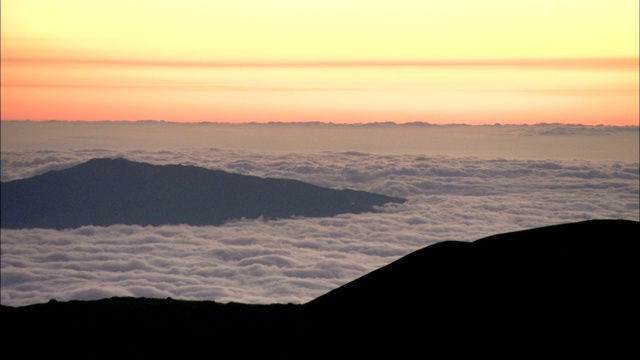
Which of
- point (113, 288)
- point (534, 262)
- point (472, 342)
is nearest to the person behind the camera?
point (472, 342)

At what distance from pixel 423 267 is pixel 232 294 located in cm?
14065

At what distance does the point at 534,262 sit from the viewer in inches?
981

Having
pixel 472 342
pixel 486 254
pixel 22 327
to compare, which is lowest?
pixel 22 327

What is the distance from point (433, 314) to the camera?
2333 cm

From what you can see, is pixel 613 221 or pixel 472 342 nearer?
pixel 472 342

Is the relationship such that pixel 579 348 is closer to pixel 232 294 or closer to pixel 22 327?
pixel 22 327

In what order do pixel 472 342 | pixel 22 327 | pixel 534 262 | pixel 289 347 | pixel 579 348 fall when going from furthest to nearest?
1. pixel 22 327
2. pixel 534 262
3. pixel 289 347
4. pixel 472 342
5. pixel 579 348

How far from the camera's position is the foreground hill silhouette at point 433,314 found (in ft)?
68.0

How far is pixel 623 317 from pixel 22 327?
20873mm

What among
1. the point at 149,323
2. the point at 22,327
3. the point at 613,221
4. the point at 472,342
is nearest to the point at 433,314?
the point at 472,342

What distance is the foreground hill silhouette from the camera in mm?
20719

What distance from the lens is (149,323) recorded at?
2669cm

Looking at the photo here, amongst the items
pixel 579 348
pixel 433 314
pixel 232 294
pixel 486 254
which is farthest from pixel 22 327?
pixel 232 294

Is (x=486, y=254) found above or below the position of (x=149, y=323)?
above
